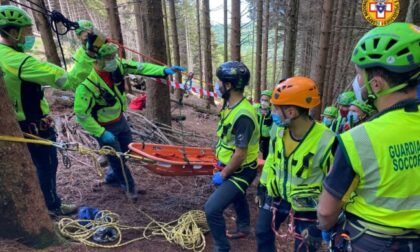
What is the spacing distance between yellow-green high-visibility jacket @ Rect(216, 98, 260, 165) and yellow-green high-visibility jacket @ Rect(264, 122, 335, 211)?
759mm

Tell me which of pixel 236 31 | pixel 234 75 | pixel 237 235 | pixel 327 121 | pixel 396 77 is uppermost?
pixel 396 77

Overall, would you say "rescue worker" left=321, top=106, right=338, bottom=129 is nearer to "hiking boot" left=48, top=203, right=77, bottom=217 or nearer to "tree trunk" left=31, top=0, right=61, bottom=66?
"hiking boot" left=48, top=203, right=77, bottom=217

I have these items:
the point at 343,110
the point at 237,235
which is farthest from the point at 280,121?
the point at 343,110

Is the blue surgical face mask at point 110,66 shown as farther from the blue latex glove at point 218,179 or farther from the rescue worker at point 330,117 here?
the rescue worker at point 330,117

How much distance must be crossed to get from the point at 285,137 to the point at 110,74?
9.75ft

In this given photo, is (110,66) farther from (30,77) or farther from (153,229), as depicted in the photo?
(153,229)

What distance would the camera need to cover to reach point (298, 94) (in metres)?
3.25

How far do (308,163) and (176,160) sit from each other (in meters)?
2.53

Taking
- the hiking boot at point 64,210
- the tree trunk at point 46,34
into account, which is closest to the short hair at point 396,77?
the hiking boot at point 64,210

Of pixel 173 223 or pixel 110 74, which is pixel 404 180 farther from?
pixel 110 74

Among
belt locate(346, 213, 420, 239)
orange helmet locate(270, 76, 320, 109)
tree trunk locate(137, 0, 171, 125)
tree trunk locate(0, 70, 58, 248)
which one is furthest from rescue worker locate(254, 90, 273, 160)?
belt locate(346, 213, 420, 239)

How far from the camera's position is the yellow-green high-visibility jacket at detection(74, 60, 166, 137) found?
4.81 meters

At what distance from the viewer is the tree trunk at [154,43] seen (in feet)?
22.3

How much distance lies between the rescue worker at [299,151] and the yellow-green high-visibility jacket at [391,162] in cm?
117
